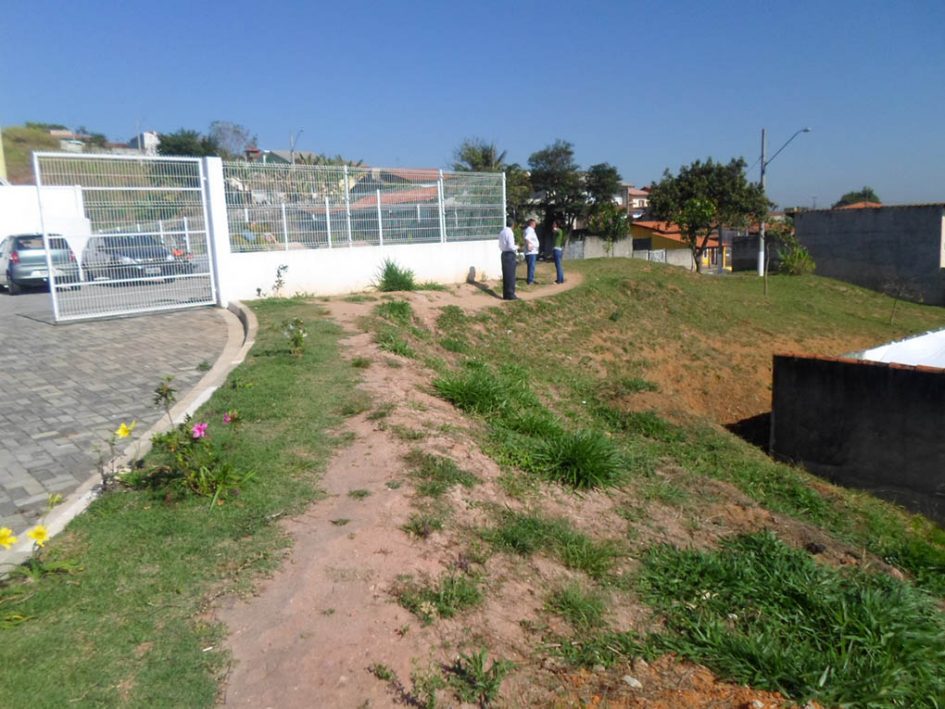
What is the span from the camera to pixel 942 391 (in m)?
8.29

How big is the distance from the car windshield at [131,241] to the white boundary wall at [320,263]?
93 centimetres

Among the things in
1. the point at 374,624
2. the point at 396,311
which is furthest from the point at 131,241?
the point at 374,624

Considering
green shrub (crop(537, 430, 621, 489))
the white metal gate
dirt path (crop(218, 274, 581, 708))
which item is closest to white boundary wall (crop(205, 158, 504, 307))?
the white metal gate

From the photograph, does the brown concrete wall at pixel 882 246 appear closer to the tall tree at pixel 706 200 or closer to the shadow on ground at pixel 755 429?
the tall tree at pixel 706 200

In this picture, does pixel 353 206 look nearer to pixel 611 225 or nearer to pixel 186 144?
pixel 611 225

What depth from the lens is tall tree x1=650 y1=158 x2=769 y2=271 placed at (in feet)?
89.6

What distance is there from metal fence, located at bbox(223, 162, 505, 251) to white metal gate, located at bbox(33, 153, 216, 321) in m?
0.72

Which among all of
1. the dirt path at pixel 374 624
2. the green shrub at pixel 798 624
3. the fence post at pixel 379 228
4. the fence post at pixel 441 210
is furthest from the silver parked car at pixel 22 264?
the green shrub at pixel 798 624

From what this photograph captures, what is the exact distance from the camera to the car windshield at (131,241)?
428 inches

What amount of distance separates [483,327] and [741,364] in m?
5.77

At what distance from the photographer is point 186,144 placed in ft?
148

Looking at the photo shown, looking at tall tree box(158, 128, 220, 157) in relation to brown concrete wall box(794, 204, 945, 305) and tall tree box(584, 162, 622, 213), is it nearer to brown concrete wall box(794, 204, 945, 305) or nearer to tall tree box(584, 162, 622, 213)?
tall tree box(584, 162, 622, 213)

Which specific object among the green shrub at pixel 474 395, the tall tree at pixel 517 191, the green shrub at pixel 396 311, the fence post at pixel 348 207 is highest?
the tall tree at pixel 517 191

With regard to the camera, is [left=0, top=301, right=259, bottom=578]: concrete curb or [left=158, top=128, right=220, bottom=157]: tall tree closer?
[left=0, top=301, right=259, bottom=578]: concrete curb
